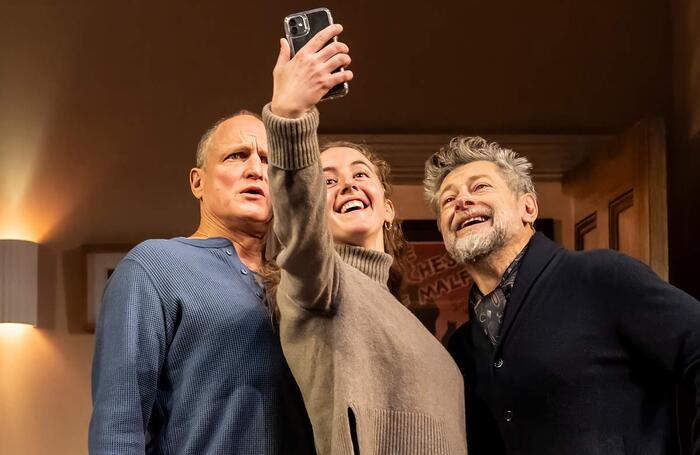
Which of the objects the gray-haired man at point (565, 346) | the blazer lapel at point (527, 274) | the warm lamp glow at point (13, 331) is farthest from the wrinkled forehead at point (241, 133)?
the warm lamp glow at point (13, 331)

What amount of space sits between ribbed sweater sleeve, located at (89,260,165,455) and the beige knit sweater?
26 cm

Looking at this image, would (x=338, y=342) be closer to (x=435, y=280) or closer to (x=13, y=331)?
(x=13, y=331)

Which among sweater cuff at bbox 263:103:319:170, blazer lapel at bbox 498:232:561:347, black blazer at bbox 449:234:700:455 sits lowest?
black blazer at bbox 449:234:700:455

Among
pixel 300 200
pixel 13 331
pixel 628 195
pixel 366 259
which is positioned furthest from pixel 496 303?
pixel 13 331

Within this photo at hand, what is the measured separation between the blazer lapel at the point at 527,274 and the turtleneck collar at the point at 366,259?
292mm

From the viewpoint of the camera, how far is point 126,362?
2025 mm

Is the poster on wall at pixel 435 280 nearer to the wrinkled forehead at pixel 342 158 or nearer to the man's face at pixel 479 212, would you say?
the man's face at pixel 479 212

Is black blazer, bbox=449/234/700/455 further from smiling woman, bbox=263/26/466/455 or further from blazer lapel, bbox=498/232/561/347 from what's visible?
smiling woman, bbox=263/26/466/455

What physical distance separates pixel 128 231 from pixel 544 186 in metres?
1.70

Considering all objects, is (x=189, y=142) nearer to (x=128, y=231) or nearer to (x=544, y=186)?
(x=128, y=231)

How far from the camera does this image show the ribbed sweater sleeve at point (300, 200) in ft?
5.71

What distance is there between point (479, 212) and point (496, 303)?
0.21 meters

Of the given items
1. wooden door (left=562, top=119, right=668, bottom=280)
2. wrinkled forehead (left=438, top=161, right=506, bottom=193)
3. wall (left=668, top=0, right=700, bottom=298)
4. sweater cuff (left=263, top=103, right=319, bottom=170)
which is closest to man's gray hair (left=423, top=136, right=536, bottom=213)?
wrinkled forehead (left=438, top=161, right=506, bottom=193)

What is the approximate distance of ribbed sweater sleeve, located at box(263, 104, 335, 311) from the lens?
1.74 meters
